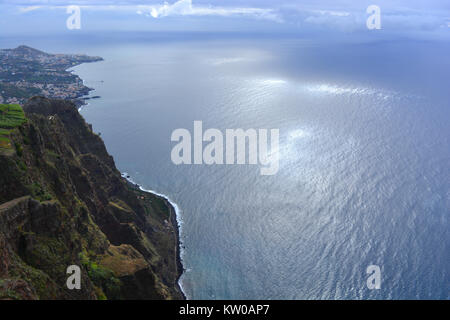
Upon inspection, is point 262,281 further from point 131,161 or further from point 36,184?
point 131,161

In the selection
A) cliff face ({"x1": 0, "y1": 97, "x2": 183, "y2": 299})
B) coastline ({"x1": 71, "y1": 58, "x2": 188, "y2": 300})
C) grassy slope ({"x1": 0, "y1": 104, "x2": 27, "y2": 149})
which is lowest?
coastline ({"x1": 71, "y1": 58, "x2": 188, "y2": 300})

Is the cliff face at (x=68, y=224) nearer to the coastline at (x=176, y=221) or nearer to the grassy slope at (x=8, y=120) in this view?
the grassy slope at (x=8, y=120)

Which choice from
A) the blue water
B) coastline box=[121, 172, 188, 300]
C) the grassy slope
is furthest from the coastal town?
the grassy slope

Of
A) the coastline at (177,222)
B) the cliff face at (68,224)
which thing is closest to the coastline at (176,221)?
the coastline at (177,222)

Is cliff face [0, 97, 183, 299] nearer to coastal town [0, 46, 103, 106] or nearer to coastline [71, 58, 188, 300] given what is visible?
coastline [71, 58, 188, 300]

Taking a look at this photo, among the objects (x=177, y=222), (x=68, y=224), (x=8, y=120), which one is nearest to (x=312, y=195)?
(x=177, y=222)

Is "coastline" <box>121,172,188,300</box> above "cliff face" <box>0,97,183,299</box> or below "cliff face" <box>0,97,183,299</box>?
below

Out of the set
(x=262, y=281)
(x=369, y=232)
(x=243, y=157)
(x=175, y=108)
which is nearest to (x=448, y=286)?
(x=369, y=232)

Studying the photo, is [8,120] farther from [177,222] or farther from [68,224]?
[177,222]
